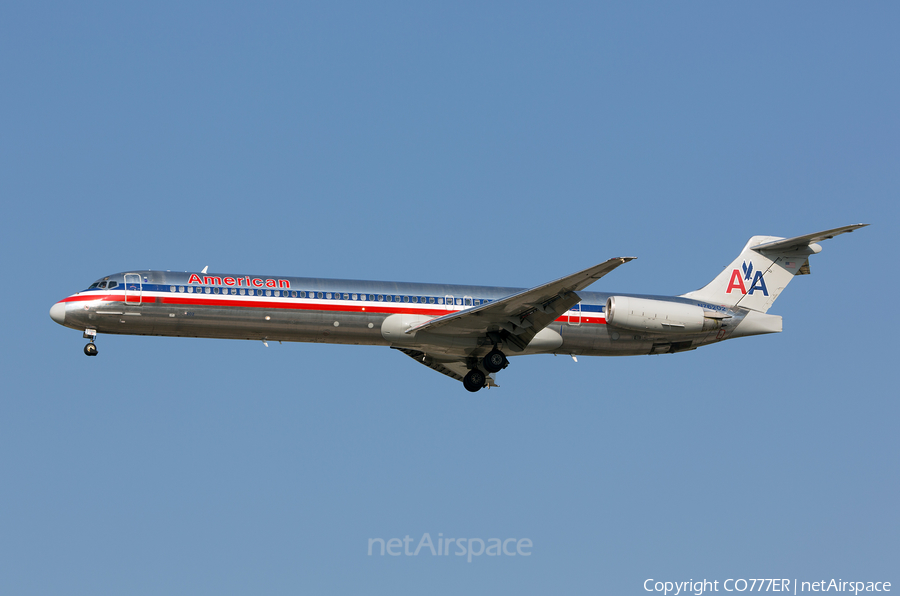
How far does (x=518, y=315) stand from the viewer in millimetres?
29719

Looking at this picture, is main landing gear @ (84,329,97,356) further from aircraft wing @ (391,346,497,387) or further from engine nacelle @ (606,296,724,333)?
engine nacelle @ (606,296,724,333)

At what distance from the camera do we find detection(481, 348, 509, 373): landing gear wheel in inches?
1220

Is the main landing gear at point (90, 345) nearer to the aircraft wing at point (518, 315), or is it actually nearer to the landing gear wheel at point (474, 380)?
the aircraft wing at point (518, 315)

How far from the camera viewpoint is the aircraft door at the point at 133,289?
29.2 metres

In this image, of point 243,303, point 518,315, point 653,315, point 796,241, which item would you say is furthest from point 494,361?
point 796,241

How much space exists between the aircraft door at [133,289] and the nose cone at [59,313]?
74.7 inches

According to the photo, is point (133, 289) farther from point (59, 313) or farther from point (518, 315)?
point (518, 315)

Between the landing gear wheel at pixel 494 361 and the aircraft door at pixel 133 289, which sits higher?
the aircraft door at pixel 133 289

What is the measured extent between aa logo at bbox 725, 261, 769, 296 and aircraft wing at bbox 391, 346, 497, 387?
29.1ft

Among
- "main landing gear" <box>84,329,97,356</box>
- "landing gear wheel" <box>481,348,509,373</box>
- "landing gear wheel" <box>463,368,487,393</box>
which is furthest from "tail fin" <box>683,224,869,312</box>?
"main landing gear" <box>84,329,97,356</box>

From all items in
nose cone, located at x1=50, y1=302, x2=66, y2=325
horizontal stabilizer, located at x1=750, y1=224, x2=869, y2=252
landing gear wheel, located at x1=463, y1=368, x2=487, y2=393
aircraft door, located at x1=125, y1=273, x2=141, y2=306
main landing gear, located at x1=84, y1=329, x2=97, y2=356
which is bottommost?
landing gear wheel, located at x1=463, y1=368, x2=487, y2=393

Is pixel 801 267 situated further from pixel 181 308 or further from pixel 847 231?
pixel 181 308

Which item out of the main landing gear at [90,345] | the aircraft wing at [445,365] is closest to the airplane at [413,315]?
the main landing gear at [90,345]

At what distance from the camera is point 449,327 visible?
30.0 metres
